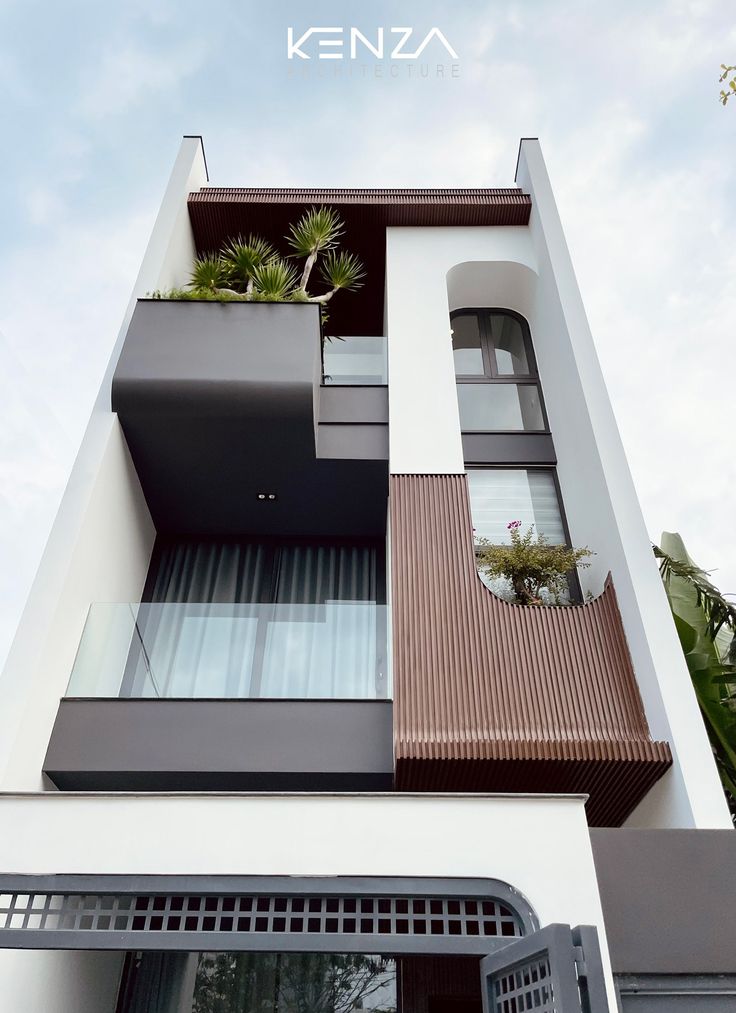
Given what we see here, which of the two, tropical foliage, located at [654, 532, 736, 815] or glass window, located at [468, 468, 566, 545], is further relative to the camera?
glass window, located at [468, 468, 566, 545]

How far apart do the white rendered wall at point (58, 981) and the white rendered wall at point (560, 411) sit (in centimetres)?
426

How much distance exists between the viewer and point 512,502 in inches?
311

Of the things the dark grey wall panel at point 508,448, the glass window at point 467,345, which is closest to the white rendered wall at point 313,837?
the dark grey wall panel at point 508,448

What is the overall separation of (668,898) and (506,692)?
1.99 m

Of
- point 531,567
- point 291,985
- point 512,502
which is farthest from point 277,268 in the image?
point 291,985

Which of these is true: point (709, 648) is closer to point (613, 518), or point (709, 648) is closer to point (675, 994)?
point (613, 518)

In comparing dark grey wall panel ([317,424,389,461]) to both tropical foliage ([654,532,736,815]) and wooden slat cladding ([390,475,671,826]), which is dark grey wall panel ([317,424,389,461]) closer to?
wooden slat cladding ([390,475,671,826])

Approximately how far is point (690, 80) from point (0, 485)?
11.0 metres

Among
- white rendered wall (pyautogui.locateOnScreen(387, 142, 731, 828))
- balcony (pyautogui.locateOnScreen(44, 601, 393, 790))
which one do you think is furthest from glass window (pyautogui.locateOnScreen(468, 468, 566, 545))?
balcony (pyautogui.locateOnScreen(44, 601, 393, 790))

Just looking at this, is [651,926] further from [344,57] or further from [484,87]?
[484,87]

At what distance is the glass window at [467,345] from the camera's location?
924 cm

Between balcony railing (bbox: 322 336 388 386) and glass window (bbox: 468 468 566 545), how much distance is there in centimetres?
173

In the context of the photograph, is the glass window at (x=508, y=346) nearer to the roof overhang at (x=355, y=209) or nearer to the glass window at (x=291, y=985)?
the roof overhang at (x=355, y=209)

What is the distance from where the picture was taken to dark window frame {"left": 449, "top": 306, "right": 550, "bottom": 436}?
873cm
